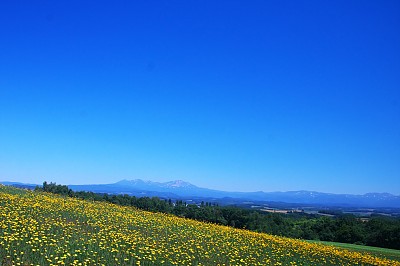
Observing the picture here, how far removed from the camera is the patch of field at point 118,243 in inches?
388

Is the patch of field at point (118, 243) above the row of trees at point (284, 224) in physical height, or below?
above

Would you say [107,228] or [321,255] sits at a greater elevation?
[107,228]

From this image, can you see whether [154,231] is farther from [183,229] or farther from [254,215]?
[254,215]

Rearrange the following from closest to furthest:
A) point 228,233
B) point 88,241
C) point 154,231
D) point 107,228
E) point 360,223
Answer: point 88,241
point 107,228
point 154,231
point 228,233
point 360,223

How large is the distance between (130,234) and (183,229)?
4.47 meters

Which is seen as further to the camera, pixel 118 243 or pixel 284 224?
pixel 284 224

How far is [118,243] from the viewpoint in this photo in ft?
39.3

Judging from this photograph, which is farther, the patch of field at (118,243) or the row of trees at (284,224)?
the row of trees at (284,224)

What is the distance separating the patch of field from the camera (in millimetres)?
9867

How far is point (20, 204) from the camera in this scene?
53.5 feet

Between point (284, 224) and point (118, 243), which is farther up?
point (118, 243)

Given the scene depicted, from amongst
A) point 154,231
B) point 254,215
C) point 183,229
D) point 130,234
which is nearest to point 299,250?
point 183,229

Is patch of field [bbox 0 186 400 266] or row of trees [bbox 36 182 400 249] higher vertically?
patch of field [bbox 0 186 400 266]

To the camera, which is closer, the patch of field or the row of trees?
the patch of field
